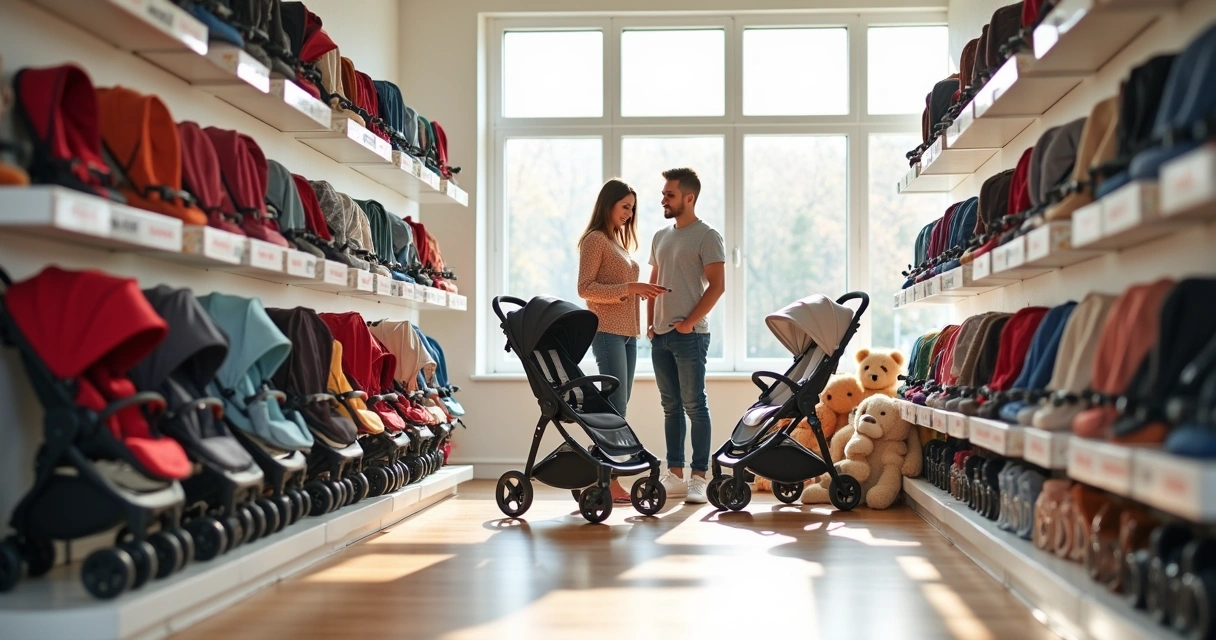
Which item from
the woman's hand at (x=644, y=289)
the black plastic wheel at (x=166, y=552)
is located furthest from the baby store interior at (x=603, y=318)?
the woman's hand at (x=644, y=289)

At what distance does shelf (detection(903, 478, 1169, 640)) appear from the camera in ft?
7.59

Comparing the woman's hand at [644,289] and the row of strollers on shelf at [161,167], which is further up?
the row of strollers on shelf at [161,167]

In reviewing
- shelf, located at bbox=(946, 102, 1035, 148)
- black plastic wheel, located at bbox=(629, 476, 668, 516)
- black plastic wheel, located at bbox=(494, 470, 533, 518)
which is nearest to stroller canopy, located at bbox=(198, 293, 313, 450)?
black plastic wheel, located at bbox=(494, 470, 533, 518)

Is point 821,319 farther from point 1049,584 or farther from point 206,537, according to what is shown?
point 206,537

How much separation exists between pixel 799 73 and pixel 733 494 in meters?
3.31

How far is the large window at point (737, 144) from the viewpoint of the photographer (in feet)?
23.2

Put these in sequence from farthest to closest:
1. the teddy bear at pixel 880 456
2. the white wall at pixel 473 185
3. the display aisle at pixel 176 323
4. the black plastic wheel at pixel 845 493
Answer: the white wall at pixel 473 185
the teddy bear at pixel 880 456
the black plastic wheel at pixel 845 493
the display aisle at pixel 176 323

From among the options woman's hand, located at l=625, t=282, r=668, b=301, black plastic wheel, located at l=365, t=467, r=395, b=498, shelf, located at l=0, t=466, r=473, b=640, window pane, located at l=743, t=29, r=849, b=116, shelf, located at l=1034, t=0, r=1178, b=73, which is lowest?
shelf, located at l=0, t=466, r=473, b=640

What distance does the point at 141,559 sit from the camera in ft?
8.34

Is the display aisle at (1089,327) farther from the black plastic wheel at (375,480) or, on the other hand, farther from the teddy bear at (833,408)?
the black plastic wheel at (375,480)

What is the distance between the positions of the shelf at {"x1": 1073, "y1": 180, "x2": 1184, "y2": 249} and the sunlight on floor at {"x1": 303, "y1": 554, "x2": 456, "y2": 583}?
Answer: 7.64 ft

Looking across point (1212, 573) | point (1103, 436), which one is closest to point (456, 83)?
point (1103, 436)

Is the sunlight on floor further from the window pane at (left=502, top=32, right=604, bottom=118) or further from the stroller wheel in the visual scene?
the window pane at (left=502, top=32, right=604, bottom=118)

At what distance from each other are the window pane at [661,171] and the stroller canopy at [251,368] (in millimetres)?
3940
